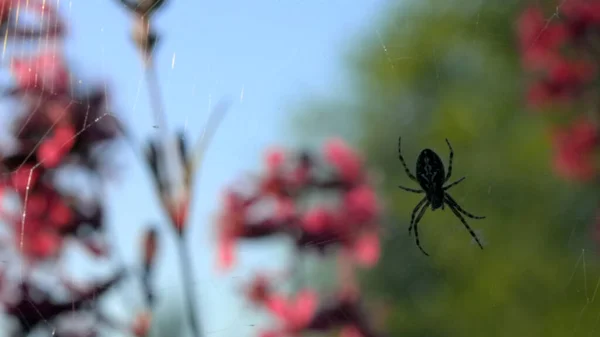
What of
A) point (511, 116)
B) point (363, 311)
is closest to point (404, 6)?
point (511, 116)

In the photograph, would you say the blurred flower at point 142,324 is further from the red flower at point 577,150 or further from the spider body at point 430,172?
the red flower at point 577,150

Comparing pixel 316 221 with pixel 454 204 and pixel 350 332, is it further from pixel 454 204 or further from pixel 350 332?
pixel 454 204

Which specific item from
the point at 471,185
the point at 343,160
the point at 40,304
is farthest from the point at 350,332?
the point at 471,185

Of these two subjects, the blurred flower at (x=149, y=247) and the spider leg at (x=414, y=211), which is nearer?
the blurred flower at (x=149, y=247)

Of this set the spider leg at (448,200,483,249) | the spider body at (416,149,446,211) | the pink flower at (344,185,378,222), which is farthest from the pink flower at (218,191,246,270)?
the spider leg at (448,200,483,249)

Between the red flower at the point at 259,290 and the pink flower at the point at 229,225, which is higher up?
the pink flower at the point at 229,225

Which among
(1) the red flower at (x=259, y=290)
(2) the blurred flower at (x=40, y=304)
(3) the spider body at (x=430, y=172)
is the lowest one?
(1) the red flower at (x=259, y=290)

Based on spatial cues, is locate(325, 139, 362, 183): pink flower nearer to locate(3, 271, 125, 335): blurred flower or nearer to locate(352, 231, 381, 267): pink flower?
locate(352, 231, 381, 267): pink flower

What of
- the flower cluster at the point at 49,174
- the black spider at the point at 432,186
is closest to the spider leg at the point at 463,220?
the black spider at the point at 432,186
